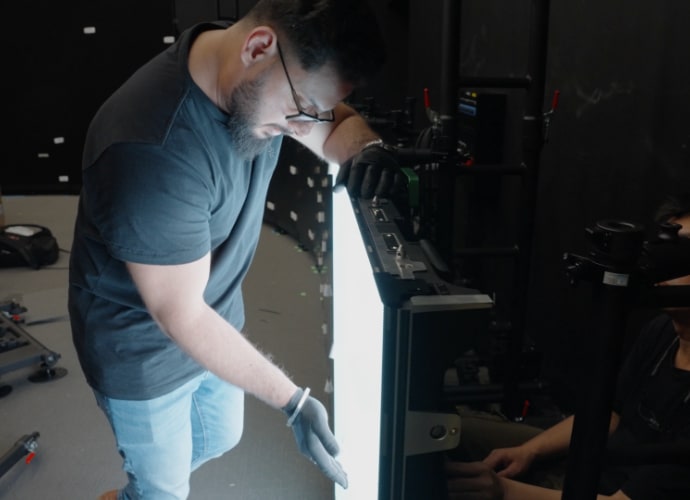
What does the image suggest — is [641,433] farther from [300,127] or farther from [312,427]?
[300,127]

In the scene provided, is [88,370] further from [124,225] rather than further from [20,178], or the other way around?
[20,178]

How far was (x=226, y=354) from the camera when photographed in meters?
1.12

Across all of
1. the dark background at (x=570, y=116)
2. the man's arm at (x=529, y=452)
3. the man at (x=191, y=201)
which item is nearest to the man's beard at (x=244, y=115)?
the man at (x=191, y=201)

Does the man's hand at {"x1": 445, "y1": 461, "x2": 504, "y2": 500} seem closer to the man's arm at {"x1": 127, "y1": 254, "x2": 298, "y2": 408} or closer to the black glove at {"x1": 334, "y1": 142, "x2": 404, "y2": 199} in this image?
the man's arm at {"x1": 127, "y1": 254, "x2": 298, "y2": 408}

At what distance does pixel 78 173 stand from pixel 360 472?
524 cm

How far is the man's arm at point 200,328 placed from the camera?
1.03 metres

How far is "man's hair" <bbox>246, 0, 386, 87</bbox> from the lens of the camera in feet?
3.07

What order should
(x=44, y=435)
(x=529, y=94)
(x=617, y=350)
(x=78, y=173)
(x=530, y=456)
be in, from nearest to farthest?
(x=617, y=350) → (x=530, y=456) → (x=529, y=94) → (x=44, y=435) → (x=78, y=173)

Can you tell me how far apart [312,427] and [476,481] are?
1.32 feet

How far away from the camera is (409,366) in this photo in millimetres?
603

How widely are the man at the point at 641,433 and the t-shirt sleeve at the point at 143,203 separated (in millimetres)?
661

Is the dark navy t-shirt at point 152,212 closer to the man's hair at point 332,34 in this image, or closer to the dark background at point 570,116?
the man's hair at point 332,34

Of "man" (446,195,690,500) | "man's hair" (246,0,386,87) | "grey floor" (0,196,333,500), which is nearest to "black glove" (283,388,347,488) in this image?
"man" (446,195,690,500)

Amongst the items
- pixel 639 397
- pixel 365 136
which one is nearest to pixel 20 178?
pixel 365 136
